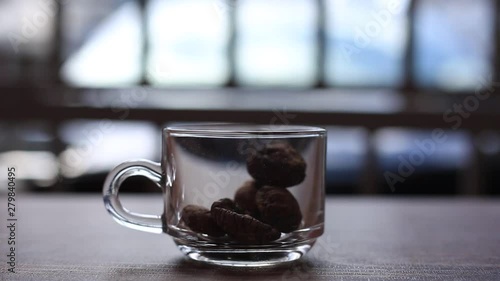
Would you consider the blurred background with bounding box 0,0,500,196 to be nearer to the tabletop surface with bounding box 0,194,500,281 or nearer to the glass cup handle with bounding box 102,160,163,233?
the tabletop surface with bounding box 0,194,500,281

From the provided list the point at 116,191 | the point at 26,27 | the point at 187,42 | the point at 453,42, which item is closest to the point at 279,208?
the point at 116,191

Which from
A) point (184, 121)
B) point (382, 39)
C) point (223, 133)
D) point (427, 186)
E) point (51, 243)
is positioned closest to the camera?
point (223, 133)

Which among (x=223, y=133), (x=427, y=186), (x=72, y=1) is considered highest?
(x=72, y=1)

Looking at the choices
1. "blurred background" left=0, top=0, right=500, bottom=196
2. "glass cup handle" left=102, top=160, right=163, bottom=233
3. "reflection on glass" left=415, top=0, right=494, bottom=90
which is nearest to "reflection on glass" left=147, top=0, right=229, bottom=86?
"blurred background" left=0, top=0, right=500, bottom=196

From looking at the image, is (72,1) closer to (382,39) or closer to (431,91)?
(382,39)

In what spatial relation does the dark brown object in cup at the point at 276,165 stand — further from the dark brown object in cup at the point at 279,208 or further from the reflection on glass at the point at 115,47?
the reflection on glass at the point at 115,47

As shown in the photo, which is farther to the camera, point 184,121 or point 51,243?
point 184,121

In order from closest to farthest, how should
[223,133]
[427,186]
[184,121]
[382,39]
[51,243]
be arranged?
[223,133], [51,243], [184,121], [427,186], [382,39]

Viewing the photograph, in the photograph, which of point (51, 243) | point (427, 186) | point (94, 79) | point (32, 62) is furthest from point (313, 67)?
point (51, 243)
